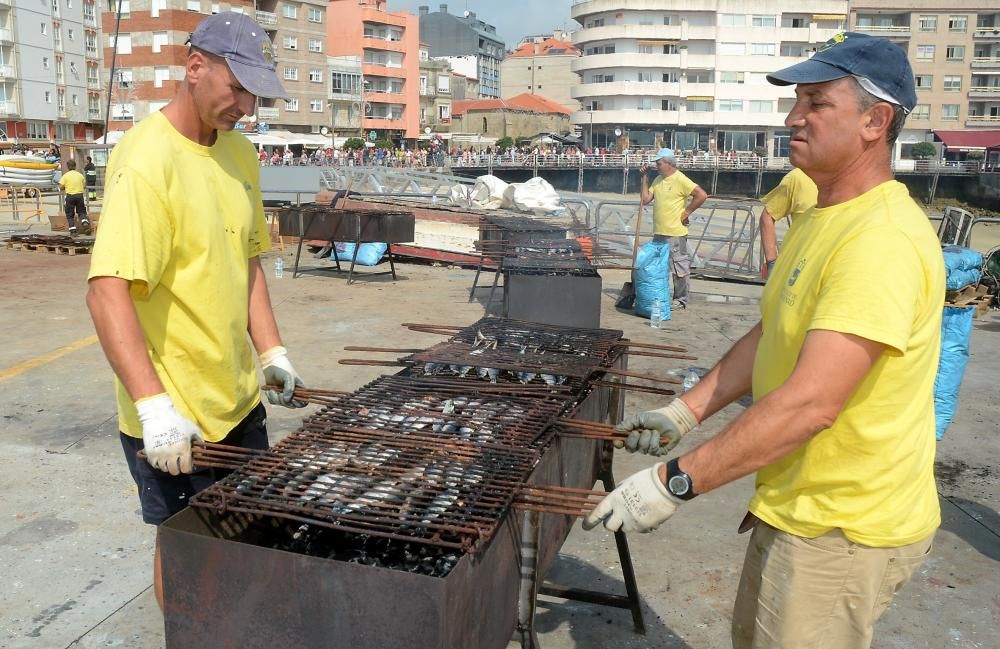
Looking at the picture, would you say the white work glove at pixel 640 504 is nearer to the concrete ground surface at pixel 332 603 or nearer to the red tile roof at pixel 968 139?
the concrete ground surface at pixel 332 603

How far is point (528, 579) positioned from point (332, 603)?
82cm

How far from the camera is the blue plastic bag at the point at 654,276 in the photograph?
9.91m

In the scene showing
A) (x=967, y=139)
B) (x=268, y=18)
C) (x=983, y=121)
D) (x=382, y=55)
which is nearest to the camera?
(x=268, y=18)

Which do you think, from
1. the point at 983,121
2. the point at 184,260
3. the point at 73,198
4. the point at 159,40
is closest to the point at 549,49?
the point at 983,121

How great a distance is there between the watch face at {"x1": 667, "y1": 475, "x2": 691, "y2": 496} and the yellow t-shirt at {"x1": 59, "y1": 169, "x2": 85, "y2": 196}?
60.2 ft

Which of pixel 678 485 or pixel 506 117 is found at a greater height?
pixel 506 117

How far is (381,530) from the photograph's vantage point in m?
2.04

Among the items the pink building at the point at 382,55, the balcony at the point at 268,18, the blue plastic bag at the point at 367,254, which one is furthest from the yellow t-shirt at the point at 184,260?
the pink building at the point at 382,55

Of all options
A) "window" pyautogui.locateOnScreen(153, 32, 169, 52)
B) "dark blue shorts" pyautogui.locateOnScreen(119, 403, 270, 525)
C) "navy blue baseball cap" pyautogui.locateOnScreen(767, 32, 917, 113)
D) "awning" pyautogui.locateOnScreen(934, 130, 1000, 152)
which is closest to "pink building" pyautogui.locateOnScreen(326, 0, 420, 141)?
"window" pyautogui.locateOnScreen(153, 32, 169, 52)

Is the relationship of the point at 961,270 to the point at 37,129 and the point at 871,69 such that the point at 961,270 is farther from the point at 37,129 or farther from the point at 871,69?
the point at 37,129

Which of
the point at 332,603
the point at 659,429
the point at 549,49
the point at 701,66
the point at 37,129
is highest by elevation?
the point at 549,49

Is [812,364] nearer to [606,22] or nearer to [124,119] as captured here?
[124,119]

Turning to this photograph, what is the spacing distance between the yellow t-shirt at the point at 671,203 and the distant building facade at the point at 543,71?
97.7 metres

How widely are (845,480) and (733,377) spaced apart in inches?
24.9
